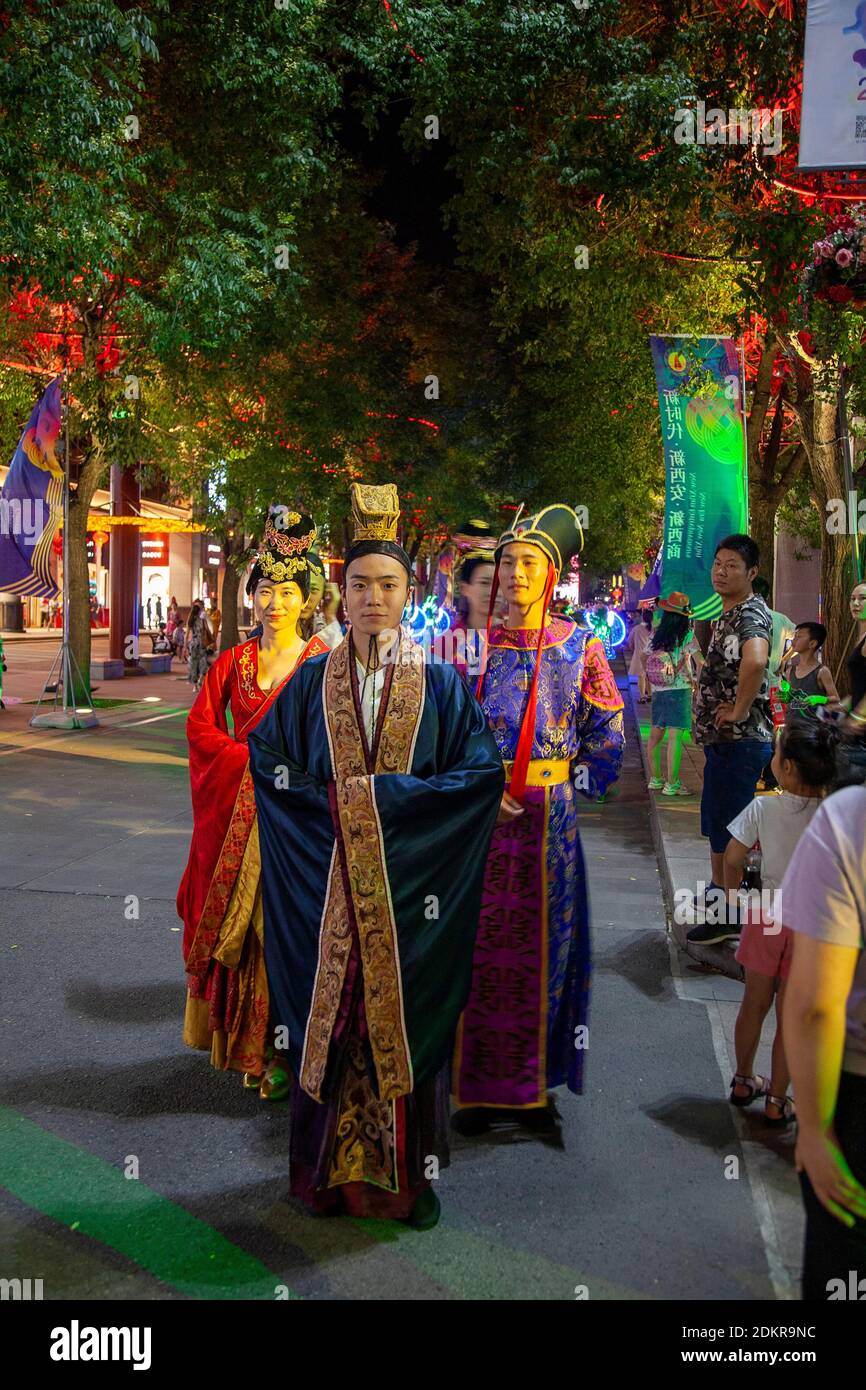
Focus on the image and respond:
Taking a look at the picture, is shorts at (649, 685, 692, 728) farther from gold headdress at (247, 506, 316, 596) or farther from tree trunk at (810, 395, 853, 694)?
gold headdress at (247, 506, 316, 596)

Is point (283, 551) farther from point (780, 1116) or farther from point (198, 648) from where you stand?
point (198, 648)

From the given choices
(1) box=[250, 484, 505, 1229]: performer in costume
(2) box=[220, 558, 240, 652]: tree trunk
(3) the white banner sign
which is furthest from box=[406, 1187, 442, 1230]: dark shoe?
(2) box=[220, 558, 240, 652]: tree trunk

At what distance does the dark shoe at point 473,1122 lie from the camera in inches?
161

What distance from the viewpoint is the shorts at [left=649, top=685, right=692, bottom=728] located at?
1102cm

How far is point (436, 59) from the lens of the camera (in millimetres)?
11023

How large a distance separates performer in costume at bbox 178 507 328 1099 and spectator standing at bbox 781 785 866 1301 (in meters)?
2.56

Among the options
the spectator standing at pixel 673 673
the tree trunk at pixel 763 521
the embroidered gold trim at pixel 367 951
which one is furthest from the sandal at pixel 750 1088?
the tree trunk at pixel 763 521

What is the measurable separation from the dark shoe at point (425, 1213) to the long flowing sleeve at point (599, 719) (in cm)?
161

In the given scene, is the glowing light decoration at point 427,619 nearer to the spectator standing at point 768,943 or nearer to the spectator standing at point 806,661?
the spectator standing at point 806,661

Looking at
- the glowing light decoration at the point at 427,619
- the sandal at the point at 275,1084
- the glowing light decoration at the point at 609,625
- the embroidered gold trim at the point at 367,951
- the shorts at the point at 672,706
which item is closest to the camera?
the embroidered gold trim at the point at 367,951

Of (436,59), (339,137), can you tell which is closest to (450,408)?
(339,137)

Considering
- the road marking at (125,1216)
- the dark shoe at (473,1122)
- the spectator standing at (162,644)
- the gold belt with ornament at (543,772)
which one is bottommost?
the dark shoe at (473,1122)

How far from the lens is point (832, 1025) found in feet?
6.51
